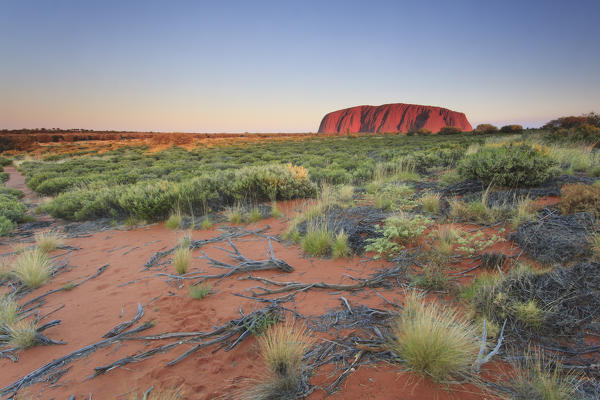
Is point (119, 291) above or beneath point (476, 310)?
beneath

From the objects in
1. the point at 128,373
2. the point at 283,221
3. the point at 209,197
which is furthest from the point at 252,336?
the point at 209,197

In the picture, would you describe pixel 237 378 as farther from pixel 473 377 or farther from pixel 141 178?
pixel 141 178

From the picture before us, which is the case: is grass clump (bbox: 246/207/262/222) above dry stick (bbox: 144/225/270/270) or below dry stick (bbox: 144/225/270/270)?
above

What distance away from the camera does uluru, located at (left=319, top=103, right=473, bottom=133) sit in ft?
312

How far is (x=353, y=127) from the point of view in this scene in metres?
101

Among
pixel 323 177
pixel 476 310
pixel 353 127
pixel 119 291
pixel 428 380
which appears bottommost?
pixel 119 291

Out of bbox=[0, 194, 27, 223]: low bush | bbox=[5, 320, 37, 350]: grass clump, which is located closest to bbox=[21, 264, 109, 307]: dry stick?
bbox=[5, 320, 37, 350]: grass clump

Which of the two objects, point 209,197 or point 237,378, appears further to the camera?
point 209,197

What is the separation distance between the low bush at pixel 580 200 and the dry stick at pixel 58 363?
5543 millimetres

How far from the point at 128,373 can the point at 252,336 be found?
98 cm

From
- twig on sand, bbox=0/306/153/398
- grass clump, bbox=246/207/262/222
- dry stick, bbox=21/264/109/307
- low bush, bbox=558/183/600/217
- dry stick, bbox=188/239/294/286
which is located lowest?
dry stick, bbox=21/264/109/307

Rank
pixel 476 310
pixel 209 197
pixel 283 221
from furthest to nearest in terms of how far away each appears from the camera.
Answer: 1. pixel 209 197
2. pixel 283 221
3. pixel 476 310

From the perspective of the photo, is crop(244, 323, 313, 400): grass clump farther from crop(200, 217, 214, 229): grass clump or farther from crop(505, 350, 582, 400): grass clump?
crop(200, 217, 214, 229): grass clump

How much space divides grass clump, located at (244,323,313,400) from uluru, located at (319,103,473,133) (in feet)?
313
